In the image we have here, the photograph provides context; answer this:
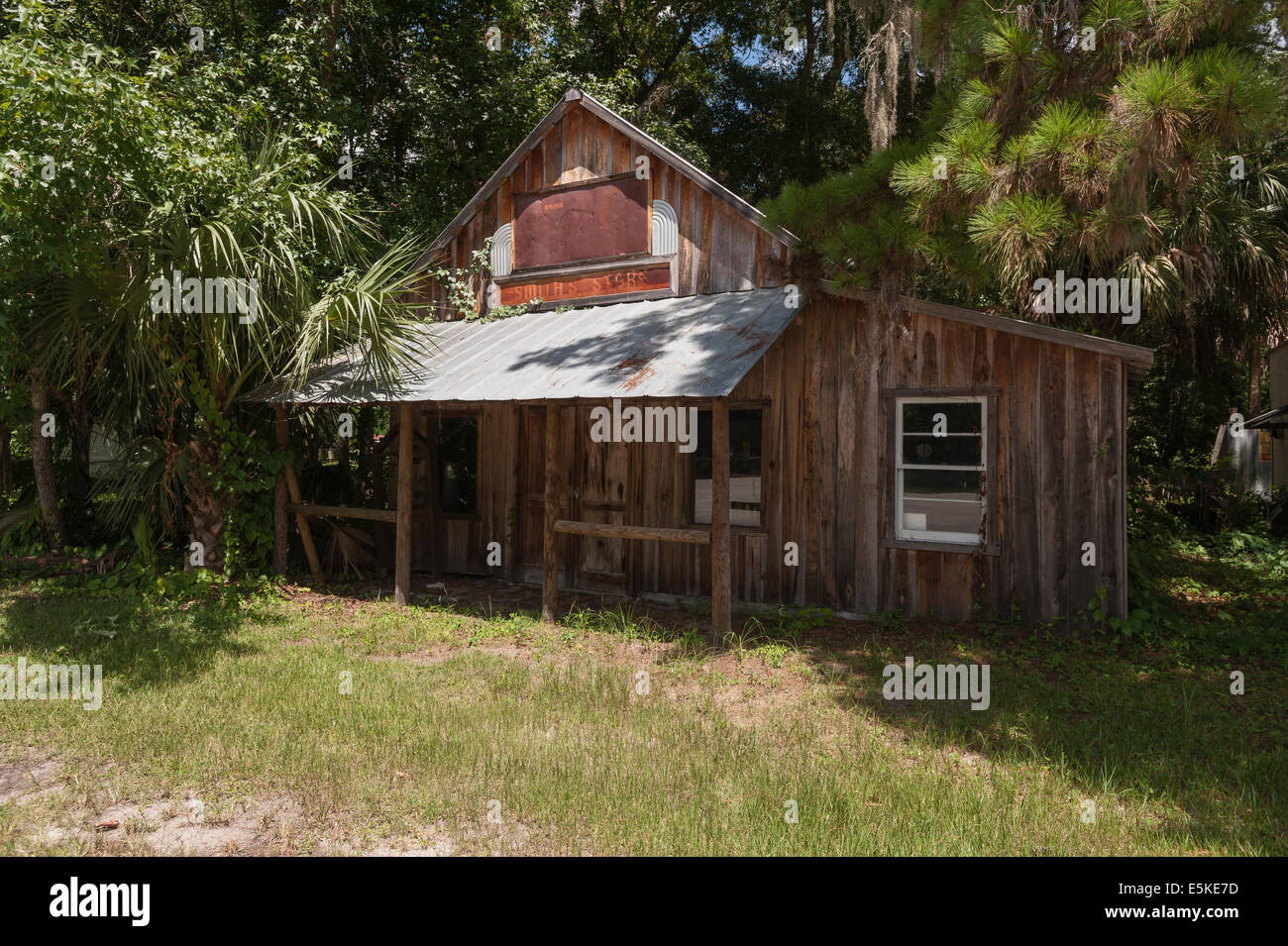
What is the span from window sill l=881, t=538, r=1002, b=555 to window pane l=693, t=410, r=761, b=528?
160cm

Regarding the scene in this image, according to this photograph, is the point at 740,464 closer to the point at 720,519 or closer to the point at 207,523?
the point at 720,519

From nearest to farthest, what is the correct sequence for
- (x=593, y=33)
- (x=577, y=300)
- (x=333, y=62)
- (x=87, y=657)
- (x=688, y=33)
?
(x=87, y=657) < (x=577, y=300) < (x=333, y=62) < (x=593, y=33) < (x=688, y=33)

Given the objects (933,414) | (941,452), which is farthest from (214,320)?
(941,452)

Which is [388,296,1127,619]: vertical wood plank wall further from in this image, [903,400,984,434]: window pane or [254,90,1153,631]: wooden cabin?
[903,400,984,434]: window pane

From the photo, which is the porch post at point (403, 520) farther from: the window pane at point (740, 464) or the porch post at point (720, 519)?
the porch post at point (720, 519)

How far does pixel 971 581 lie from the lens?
341 inches

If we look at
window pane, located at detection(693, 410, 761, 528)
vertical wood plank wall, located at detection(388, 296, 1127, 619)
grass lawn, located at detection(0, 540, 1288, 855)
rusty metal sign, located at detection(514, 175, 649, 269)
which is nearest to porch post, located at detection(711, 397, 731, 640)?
grass lawn, located at detection(0, 540, 1288, 855)

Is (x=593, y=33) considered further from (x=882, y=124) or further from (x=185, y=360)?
(x=185, y=360)

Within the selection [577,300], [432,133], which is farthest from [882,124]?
[432,133]

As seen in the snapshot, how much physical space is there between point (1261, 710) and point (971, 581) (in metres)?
2.70

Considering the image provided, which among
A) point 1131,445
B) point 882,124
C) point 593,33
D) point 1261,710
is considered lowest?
point 1261,710

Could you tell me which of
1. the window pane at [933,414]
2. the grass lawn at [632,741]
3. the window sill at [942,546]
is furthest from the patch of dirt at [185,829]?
the window pane at [933,414]

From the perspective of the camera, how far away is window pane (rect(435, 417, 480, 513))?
12312mm

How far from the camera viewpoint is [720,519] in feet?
26.1
